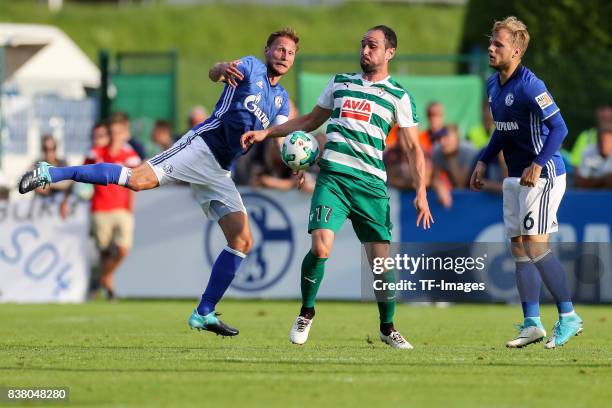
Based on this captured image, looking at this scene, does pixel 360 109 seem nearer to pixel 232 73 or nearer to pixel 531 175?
pixel 232 73

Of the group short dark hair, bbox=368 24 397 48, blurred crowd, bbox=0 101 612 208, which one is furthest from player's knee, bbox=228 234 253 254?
blurred crowd, bbox=0 101 612 208

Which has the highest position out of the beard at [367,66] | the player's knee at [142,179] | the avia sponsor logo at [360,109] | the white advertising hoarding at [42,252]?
the beard at [367,66]

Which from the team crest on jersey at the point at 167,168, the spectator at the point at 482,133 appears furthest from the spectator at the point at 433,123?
the team crest on jersey at the point at 167,168

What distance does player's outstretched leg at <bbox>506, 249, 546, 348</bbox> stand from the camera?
10.2 m

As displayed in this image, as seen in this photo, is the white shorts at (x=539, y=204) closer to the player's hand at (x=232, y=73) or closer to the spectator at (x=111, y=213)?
the player's hand at (x=232, y=73)

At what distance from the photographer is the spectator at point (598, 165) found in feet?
55.4

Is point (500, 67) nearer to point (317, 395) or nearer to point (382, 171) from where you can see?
point (382, 171)

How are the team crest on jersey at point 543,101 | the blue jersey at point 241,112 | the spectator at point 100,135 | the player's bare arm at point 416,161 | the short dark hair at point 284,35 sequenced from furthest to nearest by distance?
1. the spectator at point 100,135
2. the blue jersey at point 241,112
3. the short dark hair at point 284,35
4. the team crest on jersey at point 543,101
5. the player's bare arm at point 416,161

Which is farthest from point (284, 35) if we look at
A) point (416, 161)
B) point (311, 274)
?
point (311, 274)

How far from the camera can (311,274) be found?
32.8 ft

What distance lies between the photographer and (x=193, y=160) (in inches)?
422

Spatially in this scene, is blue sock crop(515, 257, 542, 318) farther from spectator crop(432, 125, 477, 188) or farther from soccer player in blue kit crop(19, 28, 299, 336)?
spectator crop(432, 125, 477, 188)

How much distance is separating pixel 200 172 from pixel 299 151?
1.04 metres

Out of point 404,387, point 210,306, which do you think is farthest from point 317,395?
point 210,306
